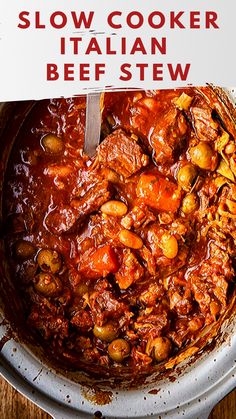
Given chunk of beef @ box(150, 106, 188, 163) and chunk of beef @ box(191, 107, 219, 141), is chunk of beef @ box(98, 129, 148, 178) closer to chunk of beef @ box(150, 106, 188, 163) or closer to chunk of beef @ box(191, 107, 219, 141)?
chunk of beef @ box(150, 106, 188, 163)

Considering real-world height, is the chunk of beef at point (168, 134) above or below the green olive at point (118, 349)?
above

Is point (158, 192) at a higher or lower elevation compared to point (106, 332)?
higher

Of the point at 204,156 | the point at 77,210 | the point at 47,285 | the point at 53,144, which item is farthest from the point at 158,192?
the point at 47,285

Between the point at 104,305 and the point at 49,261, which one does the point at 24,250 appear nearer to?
the point at 49,261

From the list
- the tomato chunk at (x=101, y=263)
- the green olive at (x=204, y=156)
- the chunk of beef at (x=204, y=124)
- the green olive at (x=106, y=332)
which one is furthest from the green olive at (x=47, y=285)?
the chunk of beef at (x=204, y=124)

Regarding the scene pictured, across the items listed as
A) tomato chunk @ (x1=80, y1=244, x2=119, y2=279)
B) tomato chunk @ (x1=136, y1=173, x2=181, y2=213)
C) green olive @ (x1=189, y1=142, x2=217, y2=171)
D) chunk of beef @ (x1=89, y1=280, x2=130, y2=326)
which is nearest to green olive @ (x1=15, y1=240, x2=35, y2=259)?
tomato chunk @ (x1=80, y1=244, x2=119, y2=279)

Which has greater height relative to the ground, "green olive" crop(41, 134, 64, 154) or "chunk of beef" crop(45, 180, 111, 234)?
"green olive" crop(41, 134, 64, 154)

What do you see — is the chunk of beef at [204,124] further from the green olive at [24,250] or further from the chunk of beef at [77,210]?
the green olive at [24,250]
